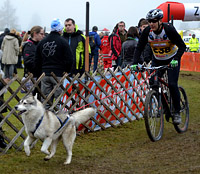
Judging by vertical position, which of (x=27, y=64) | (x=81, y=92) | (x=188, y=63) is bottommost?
(x=188, y=63)

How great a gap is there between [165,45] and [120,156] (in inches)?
77.8

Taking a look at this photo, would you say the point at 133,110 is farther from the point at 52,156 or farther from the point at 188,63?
the point at 188,63

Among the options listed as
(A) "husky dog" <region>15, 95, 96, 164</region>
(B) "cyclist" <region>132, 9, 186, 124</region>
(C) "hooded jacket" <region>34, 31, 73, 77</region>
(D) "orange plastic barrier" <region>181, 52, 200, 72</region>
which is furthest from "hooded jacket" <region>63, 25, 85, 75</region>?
(D) "orange plastic barrier" <region>181, 52, 200, 72</region>

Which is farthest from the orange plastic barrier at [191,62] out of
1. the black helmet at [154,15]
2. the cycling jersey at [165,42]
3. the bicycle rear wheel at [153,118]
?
the black helmet at [154,15]

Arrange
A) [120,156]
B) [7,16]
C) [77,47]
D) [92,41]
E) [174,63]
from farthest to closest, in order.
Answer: [7,16] < [92,41] < [77,47] < [174,63] < [120,156]

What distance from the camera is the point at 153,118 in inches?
268

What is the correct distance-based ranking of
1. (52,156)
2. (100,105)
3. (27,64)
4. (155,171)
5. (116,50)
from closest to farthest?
(155,171) → (52,156) → (27,64) → (100,105) → (116,50)

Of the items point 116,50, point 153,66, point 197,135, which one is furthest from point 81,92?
point 116,50

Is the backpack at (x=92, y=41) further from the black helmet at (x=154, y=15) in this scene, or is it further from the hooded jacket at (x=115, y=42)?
the black helmet at (x=154, y=15)

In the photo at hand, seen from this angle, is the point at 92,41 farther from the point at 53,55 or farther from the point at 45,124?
the point at 45,124

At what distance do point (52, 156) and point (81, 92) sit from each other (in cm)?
212

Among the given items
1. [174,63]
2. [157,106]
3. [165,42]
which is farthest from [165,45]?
[157,106]

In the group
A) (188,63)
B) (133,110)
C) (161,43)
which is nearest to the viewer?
(161,43)

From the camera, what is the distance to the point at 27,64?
7.49 meters
